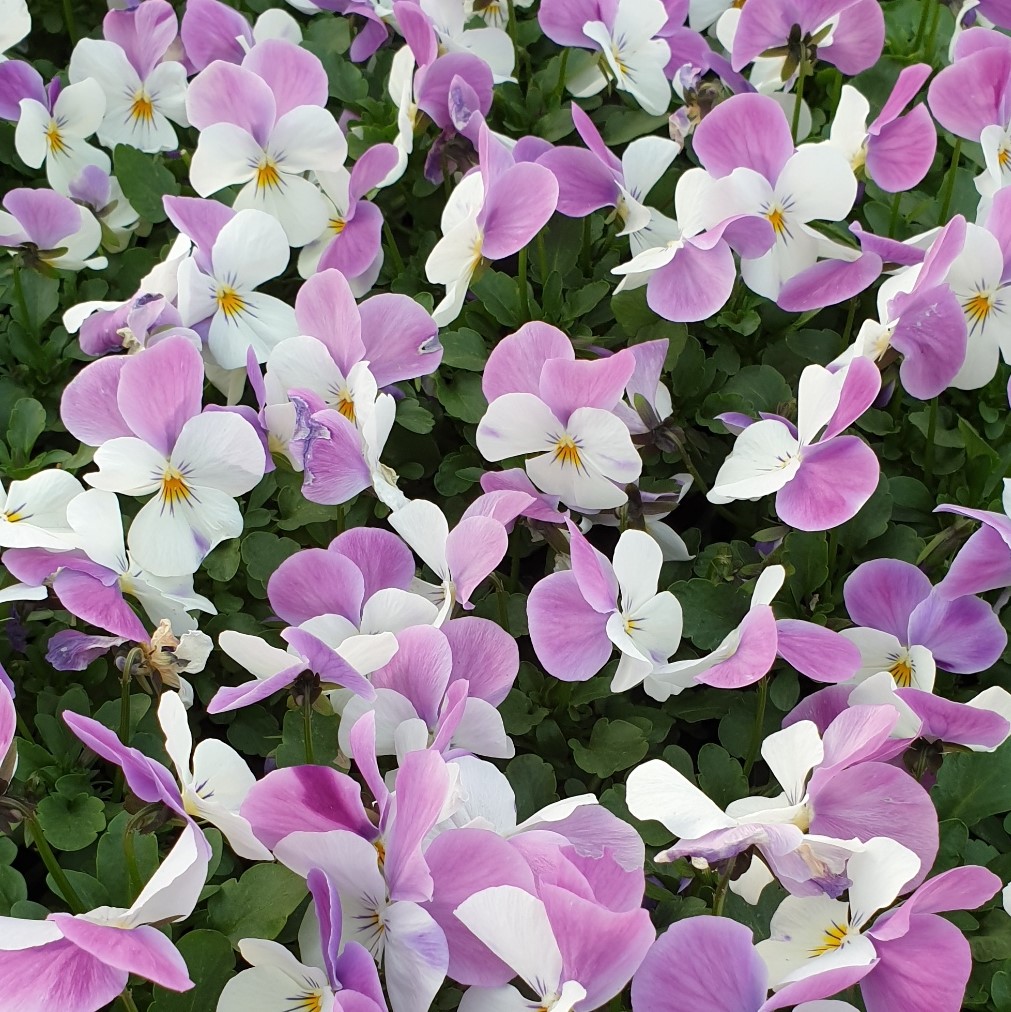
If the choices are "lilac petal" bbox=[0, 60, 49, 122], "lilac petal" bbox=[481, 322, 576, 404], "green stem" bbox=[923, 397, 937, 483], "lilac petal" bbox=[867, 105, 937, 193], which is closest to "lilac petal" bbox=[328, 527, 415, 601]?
"lilac petal" bbox=[481, 322, 576, 404]

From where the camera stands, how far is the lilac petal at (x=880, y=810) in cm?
71

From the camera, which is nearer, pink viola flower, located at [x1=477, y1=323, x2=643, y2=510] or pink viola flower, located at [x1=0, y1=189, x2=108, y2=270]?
pink viola flower, located at [x1=477, y1=323, x2=643, y2=510]

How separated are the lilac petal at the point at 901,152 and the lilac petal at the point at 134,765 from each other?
0.83 meters

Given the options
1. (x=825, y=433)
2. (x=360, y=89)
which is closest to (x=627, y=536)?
(x=825, y=433)

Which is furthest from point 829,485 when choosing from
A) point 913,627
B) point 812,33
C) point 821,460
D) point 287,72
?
point 287,72

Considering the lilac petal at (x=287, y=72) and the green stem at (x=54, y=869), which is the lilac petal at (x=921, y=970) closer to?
the green stem at (x=54, y=869)

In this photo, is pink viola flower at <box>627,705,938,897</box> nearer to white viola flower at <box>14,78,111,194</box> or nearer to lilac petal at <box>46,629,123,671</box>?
lilac petal at <box>46,629,123,671</box>

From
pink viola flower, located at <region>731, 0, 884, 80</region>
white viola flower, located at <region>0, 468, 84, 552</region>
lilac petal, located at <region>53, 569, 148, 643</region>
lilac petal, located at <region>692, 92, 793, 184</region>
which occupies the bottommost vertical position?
lilac petal, located at <region>53, 569, 148, 643</region>

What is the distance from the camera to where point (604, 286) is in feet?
3.76

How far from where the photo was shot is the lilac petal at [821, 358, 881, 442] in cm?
83

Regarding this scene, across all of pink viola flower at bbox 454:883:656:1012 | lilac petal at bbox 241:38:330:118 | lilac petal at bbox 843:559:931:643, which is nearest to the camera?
pink viola flower at bbox 454:883:656:1012

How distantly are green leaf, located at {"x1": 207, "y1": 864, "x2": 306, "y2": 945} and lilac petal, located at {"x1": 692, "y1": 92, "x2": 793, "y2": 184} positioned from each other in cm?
67

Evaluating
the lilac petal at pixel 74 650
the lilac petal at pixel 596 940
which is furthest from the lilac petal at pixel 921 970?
the lilac petal at pixel 74 650

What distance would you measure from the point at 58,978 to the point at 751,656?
0.45 m
